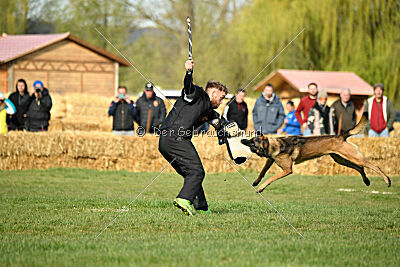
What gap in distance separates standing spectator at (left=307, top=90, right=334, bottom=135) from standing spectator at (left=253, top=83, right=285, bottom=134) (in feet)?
3.90

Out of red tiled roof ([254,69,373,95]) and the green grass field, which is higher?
red tiled roof ([254,69,373,95])

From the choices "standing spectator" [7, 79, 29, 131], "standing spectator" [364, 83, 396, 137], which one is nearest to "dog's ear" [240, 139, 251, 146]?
Result: "standing spectator" [364, 83, 396, 137]

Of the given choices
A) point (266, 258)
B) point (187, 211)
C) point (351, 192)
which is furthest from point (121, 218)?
point (351, 192)

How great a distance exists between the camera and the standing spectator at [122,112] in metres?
16.3

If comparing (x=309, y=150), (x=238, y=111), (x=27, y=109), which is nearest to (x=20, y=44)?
(x=27, y=109)

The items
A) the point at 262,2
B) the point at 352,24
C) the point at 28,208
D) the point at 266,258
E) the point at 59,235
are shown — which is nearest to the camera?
the point at 266,258

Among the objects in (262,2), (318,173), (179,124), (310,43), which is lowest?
(318,173)

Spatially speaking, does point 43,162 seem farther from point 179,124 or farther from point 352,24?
point 352,24

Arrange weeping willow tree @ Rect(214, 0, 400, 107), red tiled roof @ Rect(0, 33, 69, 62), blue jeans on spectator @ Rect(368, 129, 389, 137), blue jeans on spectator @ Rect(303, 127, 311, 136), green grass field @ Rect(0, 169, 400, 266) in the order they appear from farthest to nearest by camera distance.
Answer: red tiled roof @ Rect(0, 33, 69, 62), weeping willow tree @ Rect(214, 0, 400, 107), blue jeans on spectator @ Rect(368, 129, 389, 137), blue jeans on spectator @ Rect(303, 127, 311, 136), green grass field @ Rect(0, 169, 400, 266)

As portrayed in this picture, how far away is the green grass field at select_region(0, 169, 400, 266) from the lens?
555cm

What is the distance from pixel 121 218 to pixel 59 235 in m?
1.28

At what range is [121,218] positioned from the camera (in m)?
7.90

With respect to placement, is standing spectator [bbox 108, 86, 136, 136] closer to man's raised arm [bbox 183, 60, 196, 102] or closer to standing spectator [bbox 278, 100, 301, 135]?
standing spectator [bbox 278, 100, 301, 135]

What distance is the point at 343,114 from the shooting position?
1506cm
